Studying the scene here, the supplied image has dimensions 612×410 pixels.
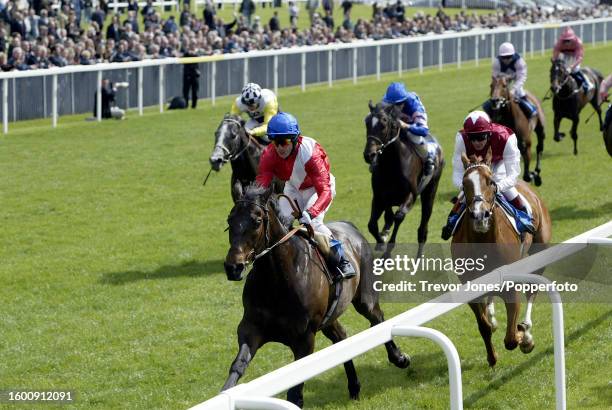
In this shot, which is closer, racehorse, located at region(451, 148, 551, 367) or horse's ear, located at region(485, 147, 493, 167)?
racehorse, located at region(451, 148, 551, 367)

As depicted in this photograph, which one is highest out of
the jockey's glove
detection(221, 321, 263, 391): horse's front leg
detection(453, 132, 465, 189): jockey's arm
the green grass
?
detection(453, 132, 465, 189): jockey's arm

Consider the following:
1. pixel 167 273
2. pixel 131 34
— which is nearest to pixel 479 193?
pixel 167 273

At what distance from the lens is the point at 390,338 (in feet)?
14.2

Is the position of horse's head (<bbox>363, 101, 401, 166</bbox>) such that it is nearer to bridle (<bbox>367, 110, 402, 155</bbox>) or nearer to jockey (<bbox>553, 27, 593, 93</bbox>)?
bridle (<bbox>367, 110, 402, 155</bbox>)

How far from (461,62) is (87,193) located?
712 inches

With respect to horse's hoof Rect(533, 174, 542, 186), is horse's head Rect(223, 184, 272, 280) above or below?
above

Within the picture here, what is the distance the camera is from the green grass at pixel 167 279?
682cm

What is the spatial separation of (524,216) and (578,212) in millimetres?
4975

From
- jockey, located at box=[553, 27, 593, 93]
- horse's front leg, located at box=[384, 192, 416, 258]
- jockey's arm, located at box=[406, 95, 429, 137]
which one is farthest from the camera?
jockey, located at box=[553, 27, 593, 93]

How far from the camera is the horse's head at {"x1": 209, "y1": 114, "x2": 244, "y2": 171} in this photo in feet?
30.6

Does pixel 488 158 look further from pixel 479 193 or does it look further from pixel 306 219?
pixel 306 219

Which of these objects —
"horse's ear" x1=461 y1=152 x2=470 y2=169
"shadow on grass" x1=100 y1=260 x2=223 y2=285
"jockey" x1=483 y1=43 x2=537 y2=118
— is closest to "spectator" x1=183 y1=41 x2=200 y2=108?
"jockey" x1=483 y1=43 x2=537 y2=118

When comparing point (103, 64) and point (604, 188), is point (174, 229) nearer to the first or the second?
point (604, 188)

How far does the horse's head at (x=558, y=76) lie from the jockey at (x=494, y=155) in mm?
8549
